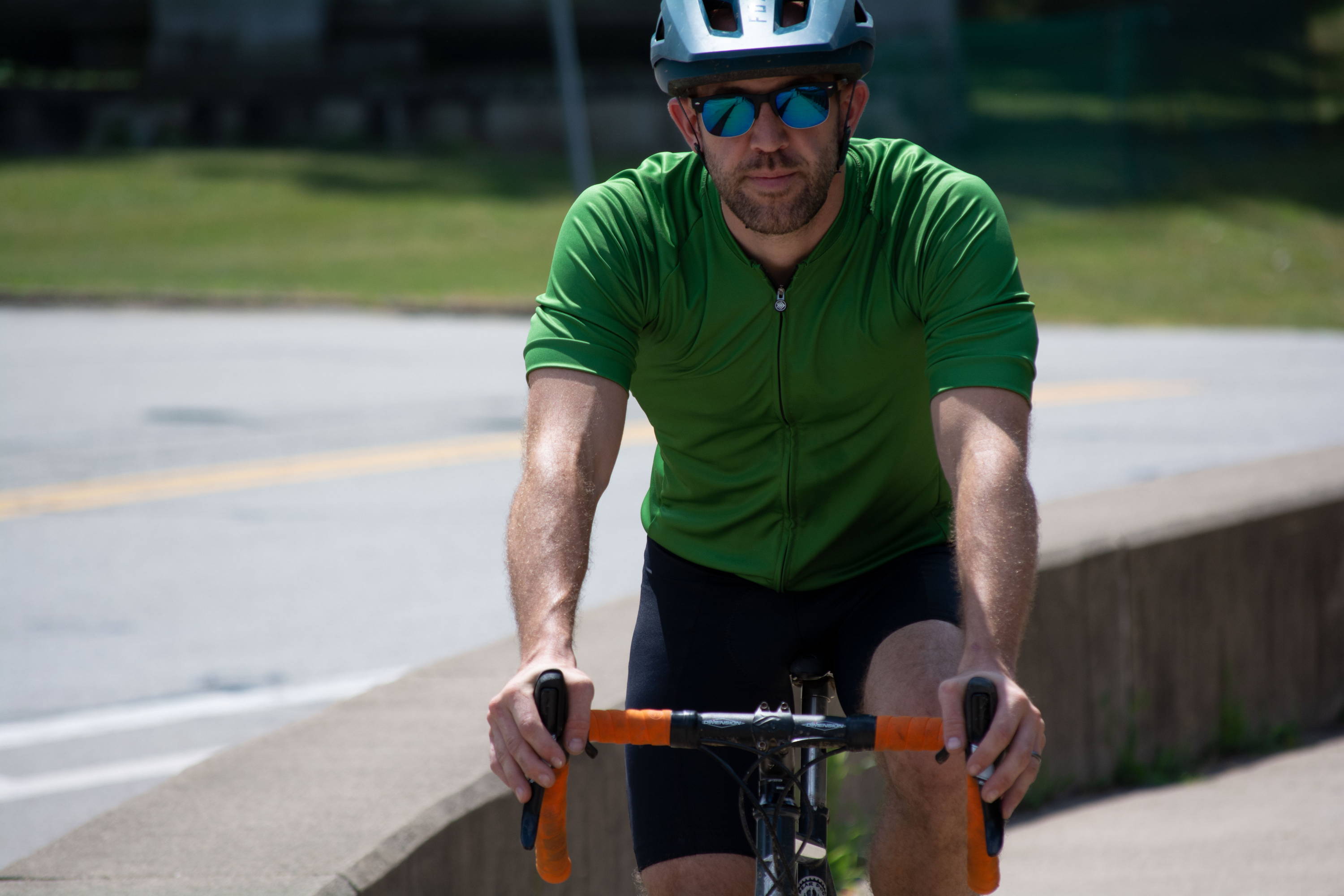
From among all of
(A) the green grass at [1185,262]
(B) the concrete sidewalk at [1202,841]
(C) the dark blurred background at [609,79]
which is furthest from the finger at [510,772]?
(C) the dark blurred background at [609,79]

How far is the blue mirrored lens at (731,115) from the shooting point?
2.74 meters

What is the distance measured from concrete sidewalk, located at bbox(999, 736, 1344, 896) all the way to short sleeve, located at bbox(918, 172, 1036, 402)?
2284 mm

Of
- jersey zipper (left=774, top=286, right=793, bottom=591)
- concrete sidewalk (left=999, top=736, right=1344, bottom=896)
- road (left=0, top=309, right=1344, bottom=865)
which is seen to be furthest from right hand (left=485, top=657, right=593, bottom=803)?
road (left=0, top=309, right=1344, bottom=865)

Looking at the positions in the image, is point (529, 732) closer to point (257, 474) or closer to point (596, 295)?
point (596, 295)

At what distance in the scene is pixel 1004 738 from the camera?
2227 millimetres

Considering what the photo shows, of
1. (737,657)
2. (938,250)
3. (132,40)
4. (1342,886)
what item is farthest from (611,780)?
(132,40)

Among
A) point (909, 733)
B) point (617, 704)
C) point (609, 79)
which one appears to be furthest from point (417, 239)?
point (909, 733)

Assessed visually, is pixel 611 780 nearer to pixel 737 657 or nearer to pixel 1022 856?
pixel 737 657

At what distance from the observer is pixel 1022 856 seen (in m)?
4.84

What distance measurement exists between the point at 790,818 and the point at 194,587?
563 cm

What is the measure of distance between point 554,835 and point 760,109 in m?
1.23

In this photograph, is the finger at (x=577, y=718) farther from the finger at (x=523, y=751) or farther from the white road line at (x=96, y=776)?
the white road line at (x=96, y=776)

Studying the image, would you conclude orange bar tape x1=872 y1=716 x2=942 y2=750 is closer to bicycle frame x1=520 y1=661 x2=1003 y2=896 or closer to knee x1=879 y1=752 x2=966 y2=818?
bicycle frame x1=520 y1=661 x2=1003 y2=896

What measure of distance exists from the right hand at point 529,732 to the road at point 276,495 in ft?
10.1
